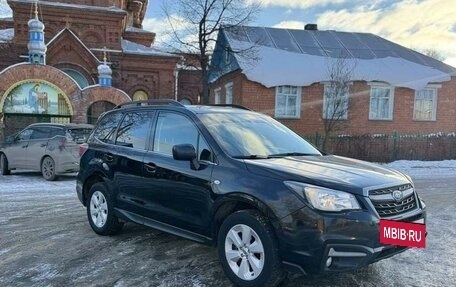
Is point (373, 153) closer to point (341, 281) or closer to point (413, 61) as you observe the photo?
point (413, 61)

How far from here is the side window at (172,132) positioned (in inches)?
197

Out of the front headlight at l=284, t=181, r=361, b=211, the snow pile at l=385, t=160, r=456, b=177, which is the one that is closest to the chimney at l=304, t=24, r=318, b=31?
the snow pile at l=385, t=160, r=456, b=177

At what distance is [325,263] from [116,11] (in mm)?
27407

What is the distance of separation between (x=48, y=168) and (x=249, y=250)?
971cm

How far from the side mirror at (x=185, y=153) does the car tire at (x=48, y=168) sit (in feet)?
28.3

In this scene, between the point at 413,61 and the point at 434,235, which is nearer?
the point at 434,235

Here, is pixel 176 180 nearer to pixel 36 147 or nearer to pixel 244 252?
pixel 244 252

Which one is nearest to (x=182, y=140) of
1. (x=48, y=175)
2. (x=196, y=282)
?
(x=196, y=282)

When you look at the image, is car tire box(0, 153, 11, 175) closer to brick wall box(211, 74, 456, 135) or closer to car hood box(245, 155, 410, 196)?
car hood box(245, 155, 410, 196)

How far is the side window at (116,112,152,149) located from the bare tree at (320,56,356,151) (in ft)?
52.2

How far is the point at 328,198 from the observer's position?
3832 millimetres

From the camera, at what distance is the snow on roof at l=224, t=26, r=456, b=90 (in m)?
22.5

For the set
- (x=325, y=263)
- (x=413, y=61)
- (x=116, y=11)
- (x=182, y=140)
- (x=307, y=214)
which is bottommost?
(x=325, y=263)

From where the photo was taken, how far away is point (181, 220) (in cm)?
487
